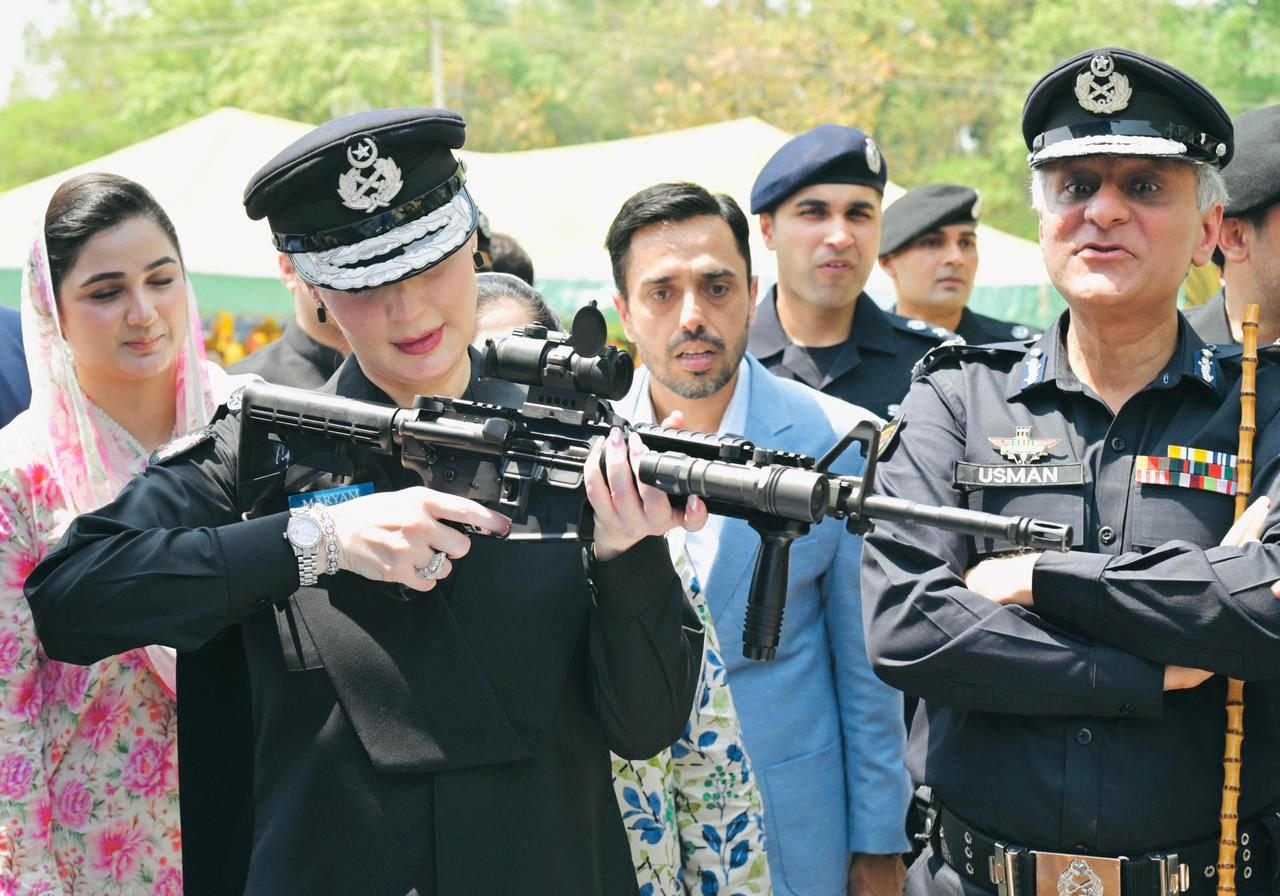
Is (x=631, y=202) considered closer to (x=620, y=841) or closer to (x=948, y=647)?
(x=948, y=647)

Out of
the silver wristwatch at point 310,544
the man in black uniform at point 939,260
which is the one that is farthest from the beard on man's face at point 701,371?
the man in black uniform at point 939,260

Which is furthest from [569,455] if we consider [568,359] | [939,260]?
[939,260]

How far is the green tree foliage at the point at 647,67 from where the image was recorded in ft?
127

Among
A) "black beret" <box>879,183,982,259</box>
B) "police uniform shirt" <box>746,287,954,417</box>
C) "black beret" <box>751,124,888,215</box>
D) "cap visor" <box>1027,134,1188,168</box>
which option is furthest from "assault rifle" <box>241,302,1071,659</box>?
"black beret" <box>879,183,982,259</box>

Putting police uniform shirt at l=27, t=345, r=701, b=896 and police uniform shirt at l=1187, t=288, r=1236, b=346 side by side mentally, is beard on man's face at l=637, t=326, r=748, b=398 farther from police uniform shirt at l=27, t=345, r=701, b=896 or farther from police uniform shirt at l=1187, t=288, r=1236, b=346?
police uniform shirt at l=1187, t=288, r=1236, b=346

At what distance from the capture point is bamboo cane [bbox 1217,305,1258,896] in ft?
9.29

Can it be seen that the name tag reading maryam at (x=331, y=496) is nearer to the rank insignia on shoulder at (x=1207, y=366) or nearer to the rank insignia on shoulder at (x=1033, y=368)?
the rank insignia on shoulder at (x=1033, y=368)

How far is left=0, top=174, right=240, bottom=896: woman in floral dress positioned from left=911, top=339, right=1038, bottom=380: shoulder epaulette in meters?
1.72

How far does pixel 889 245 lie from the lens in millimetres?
7445

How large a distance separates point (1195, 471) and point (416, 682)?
5.36ft

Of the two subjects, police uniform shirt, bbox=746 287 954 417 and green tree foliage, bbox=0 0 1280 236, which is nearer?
police uniform shirt, bbox=746 287 954 417

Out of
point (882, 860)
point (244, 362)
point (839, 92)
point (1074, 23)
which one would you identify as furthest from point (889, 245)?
point (1074, 23)

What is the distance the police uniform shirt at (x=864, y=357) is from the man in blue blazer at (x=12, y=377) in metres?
2.50

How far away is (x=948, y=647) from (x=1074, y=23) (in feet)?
136
